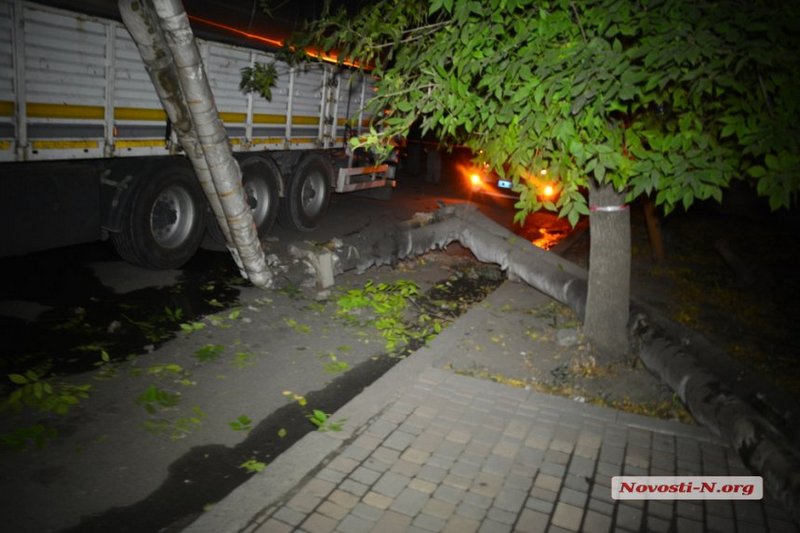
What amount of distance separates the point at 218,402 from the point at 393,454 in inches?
66.9

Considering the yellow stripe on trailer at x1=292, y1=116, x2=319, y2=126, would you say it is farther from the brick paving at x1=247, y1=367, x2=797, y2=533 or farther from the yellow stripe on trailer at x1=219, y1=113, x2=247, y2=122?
the brick paving at x1=247, y1=367, x2=797, y2=533

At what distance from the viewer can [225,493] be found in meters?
3.68

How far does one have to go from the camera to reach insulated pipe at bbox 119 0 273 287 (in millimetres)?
5801

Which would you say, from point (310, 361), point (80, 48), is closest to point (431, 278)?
point (310, 361)

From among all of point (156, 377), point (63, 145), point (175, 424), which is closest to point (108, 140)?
point (63, 145)

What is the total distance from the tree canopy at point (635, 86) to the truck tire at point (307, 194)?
6.26 m

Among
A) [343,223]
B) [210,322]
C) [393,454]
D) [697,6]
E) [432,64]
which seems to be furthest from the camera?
[343,223]

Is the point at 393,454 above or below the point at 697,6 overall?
below

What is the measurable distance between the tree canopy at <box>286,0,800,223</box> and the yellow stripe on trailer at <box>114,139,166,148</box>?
13.4 ft

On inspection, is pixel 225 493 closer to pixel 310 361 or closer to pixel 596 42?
pixel 310 361

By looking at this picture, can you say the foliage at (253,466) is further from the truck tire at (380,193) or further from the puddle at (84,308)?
the truck tire at (380,193)

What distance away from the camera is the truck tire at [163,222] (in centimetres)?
758

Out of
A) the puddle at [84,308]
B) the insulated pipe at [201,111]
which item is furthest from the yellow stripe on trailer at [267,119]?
the insulated pipe at [201,111]

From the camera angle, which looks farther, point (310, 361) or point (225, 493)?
point (310, 361)
